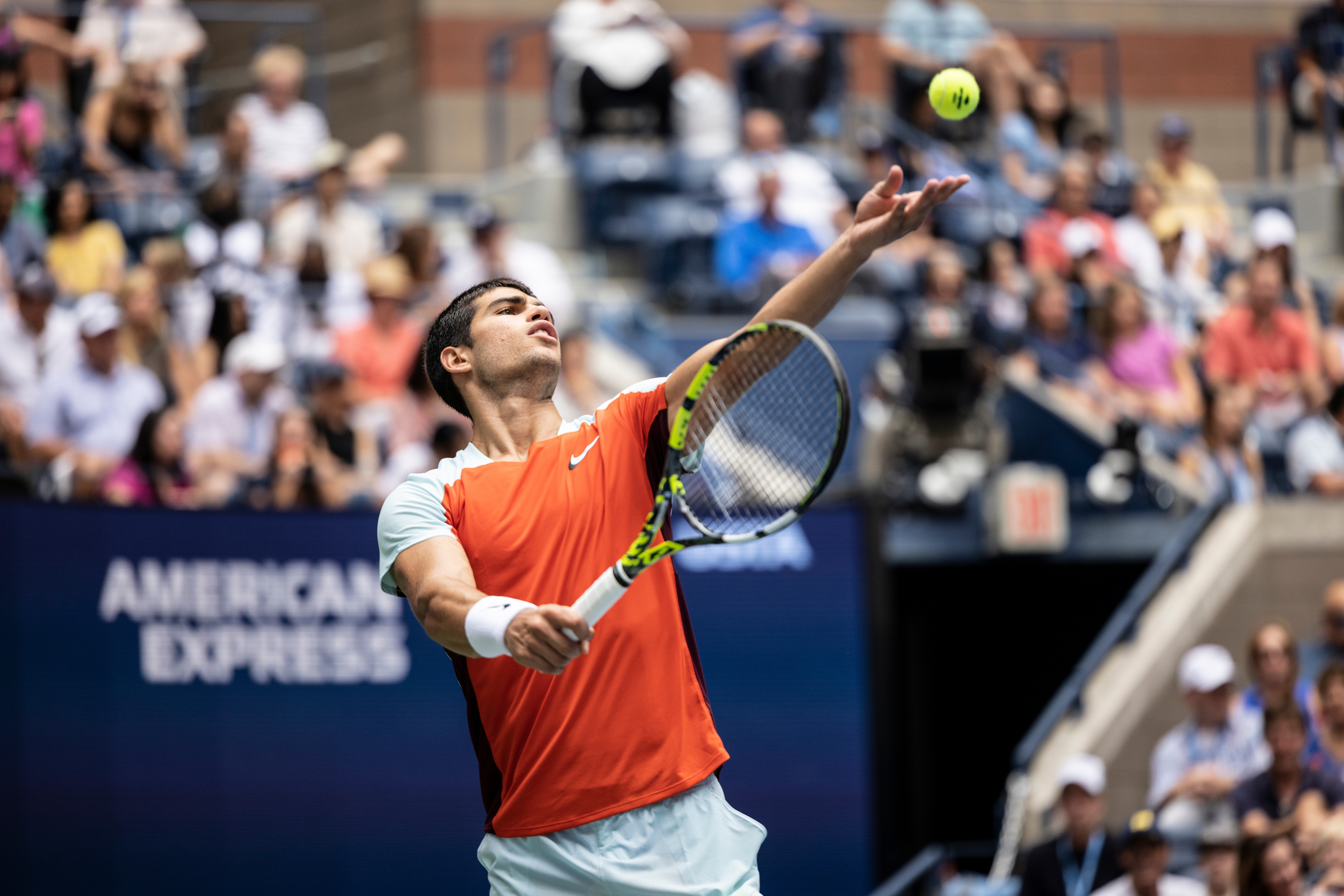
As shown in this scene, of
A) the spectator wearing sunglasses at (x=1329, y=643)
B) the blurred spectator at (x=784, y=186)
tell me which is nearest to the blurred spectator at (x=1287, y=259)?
the spectator wearing sunglasses at (x=1329, y=643)

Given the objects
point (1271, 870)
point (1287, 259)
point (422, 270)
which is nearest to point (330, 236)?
point (422, 270)

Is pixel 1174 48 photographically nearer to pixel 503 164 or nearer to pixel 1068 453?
pixel 503 164

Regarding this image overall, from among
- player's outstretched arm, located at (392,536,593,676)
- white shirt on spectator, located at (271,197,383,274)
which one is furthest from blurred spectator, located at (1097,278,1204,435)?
player's outstretched arm, located at (392,536,593,676)

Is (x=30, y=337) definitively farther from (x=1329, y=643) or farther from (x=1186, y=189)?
(x=1186, y=189)

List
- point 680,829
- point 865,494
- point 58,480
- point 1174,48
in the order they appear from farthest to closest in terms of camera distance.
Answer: point 1174,48 → point 865,494 → point 58,480 → point 680,829

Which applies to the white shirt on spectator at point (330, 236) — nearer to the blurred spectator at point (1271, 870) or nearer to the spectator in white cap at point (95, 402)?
Result: the spectator in white cap at point (95, 402)

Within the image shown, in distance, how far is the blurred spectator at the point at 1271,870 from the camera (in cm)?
775

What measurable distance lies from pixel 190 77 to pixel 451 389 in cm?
945

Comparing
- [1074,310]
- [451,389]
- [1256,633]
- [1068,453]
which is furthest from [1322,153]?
[451,389]

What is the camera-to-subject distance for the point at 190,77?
13188 mm

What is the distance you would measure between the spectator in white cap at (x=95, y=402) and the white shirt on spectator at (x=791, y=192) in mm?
4067

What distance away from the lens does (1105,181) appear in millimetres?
13656

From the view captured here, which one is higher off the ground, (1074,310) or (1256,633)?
(1074,310)

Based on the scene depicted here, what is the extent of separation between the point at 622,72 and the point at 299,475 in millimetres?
4870
